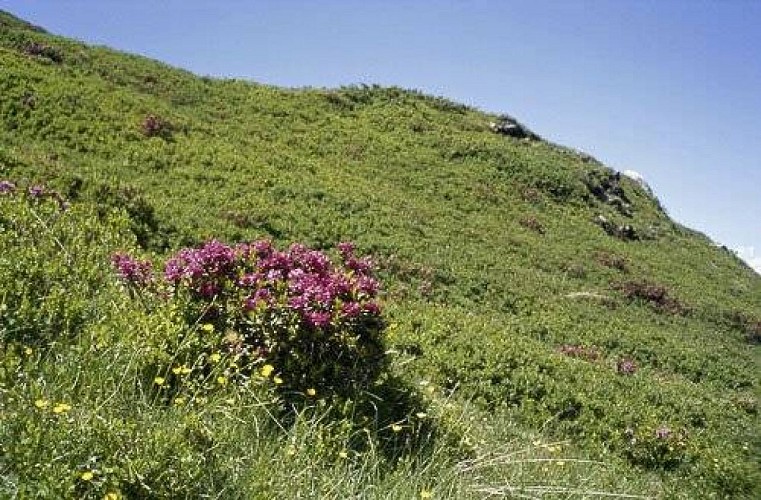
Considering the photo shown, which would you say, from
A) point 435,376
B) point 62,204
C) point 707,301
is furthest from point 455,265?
point 707,301

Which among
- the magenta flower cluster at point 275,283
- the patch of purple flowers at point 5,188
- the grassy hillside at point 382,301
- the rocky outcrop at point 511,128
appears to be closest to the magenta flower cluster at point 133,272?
the grassy hillside at point 382,301

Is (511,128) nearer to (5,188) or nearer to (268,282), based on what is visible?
(5,188)

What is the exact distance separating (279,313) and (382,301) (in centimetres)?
1084

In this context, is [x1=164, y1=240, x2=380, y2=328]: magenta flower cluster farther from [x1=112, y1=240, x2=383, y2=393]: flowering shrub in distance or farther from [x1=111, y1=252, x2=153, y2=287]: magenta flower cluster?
[x1=111, y1=252, x2=153, y2=287]: magenta flower cluster

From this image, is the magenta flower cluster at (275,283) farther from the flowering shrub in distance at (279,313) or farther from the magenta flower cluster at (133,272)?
the magenta flower cluster at (133,272)

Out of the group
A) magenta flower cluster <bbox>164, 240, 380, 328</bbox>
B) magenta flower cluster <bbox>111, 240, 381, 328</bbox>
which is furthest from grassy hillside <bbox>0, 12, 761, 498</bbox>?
magenta flower cluster <bbox>164, 240, 380, 328</bbox>

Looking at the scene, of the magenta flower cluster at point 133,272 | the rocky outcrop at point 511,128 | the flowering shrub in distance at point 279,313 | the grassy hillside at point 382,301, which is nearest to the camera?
the grassy hillside at point 382,301

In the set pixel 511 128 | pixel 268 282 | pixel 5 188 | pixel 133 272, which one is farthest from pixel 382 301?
pixel 511 128

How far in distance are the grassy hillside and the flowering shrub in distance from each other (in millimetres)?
250

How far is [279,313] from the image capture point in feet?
24.3

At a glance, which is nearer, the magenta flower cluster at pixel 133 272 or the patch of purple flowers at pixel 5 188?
the magenta flower cluster at pixel 133 272

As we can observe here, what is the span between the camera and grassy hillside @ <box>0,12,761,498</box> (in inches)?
211

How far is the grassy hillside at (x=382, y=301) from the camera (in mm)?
5359

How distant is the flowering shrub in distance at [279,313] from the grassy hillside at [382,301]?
25cm
